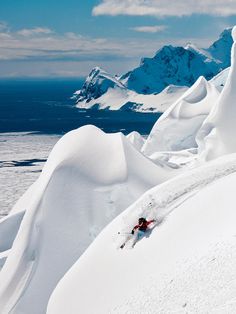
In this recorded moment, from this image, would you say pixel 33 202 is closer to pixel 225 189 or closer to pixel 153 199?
pixel 153 199

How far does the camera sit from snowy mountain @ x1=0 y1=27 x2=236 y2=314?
11.8 meters

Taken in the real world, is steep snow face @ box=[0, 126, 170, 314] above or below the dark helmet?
below

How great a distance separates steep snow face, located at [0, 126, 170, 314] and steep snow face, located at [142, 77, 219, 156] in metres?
17.3

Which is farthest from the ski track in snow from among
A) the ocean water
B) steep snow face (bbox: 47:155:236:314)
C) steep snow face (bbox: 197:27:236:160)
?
the ocean water

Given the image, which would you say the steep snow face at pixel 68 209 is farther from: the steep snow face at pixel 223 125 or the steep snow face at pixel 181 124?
the steep snow face at pixel 181 124

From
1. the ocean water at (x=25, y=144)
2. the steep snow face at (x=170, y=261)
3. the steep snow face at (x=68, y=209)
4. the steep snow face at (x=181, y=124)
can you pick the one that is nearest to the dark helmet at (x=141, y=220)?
the steep snow face at (x=170, y=261)

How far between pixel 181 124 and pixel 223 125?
11.6 metres

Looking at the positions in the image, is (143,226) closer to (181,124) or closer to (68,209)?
(68,209)

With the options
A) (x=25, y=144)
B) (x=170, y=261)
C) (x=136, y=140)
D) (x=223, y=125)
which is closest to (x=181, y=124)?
(x=136, y=140)

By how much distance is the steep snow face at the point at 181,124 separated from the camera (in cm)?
4272

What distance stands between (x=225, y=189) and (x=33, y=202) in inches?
411

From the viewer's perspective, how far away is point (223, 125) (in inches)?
1228

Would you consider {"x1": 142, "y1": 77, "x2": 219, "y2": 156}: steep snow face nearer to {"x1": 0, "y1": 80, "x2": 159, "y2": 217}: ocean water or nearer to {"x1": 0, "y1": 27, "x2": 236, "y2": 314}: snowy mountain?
{"x1": 0, "y1": 27, "x2": 236, "y2": 314}: snowy mountain

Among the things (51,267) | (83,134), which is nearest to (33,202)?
(51,267)
